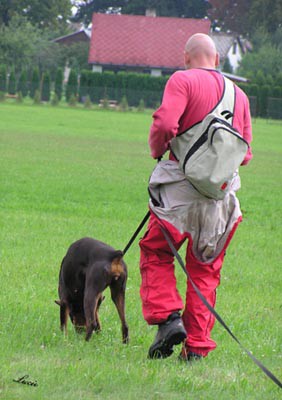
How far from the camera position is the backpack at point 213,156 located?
5.43m

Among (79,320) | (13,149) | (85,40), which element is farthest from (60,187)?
(85,40)

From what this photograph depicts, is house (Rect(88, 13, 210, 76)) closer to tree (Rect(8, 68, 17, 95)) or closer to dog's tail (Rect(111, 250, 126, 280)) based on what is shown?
tree (Rect(8, 68, 17, 95))

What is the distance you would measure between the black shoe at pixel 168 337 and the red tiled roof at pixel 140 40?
71.2 m

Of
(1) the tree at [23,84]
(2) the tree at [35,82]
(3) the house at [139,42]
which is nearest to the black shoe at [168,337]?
(2) the tree at [35,82]

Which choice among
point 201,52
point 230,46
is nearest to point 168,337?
point 201,52

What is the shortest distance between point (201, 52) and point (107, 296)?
9.09 ft

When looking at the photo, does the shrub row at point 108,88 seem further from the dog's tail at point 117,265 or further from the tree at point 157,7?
the dog's tail at point 117,265

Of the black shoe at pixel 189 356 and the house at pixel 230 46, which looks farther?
the house at pixel 230 46

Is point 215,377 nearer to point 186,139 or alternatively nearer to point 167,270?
point 167,270

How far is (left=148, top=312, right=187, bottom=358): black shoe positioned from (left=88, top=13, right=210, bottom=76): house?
233 ft

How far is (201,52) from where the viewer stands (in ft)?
19.4

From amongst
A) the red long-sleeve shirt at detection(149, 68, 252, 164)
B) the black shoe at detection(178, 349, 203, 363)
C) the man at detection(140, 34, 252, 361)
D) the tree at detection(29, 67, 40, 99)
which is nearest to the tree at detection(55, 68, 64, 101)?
the tree at detection(29, 67, 40, 99)

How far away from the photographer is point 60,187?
16375 millimetres

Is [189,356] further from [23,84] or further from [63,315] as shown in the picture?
[23,84]
